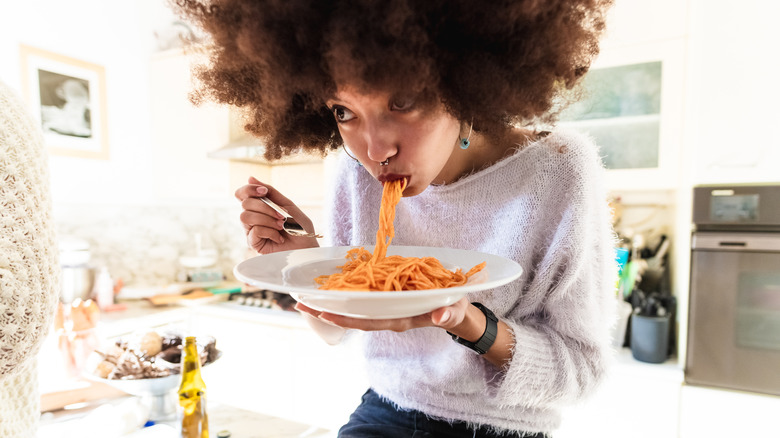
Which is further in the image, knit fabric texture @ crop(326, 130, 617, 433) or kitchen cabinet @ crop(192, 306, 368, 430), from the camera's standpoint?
kitchen cabinet @ crop(192, 306, 368, 430)

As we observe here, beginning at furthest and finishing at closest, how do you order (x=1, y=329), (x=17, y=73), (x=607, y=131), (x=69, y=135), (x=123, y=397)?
1. (x=69, y=135)
2. (x=17, y=73)
3. (x=607, y=131)
4. (x=123, y=397)
5. (x=1, y=329)

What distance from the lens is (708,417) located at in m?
1.76

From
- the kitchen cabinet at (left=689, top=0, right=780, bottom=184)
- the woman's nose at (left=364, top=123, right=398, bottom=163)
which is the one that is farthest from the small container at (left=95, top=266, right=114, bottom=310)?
the kitchen cabinet at (left=689, top=0, right=780, bottom=184)

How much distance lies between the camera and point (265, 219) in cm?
93

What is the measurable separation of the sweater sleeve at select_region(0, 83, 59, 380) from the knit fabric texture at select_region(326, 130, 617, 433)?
2.28 feet

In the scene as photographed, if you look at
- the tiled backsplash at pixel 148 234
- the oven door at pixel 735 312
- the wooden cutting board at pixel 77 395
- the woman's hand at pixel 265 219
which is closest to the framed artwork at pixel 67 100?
the tiled backsplash at pixel 148 234

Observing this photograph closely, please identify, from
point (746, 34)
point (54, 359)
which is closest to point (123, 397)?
point (54, 359)

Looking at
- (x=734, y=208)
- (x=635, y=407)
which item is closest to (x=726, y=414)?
(x=635, y=407)

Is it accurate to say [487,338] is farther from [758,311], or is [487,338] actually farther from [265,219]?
[758,311]

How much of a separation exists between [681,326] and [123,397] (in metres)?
2.12

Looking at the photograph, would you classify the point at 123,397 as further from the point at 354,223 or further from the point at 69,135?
the point at 69,135

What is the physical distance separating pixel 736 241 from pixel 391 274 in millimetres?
1710

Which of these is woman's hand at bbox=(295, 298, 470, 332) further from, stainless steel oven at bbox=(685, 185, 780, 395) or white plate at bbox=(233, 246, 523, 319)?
stainless steel oven at bbox=(685, 185, 780, 395)

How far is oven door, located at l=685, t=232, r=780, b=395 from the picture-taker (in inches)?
66.8
